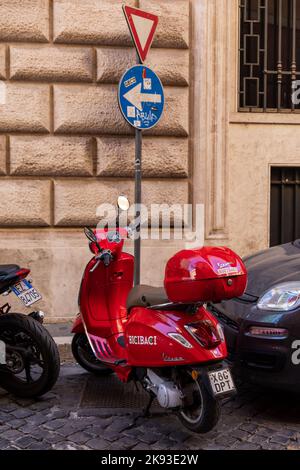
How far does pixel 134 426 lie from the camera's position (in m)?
3.36

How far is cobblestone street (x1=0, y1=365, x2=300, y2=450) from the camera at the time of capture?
3115 millimetres

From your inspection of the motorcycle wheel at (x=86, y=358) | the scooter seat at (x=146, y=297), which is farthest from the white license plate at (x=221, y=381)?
the motorcycle wheel at (x=86, y=358)

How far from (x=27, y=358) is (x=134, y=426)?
0.88m

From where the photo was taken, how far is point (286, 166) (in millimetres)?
7004

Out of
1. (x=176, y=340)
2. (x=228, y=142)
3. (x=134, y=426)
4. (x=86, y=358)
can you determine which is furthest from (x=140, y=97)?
(x=134, y=426)

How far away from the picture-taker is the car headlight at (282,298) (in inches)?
132

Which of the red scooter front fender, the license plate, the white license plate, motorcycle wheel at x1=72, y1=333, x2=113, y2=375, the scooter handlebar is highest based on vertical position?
the scooter handlebar

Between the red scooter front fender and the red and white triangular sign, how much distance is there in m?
2.76

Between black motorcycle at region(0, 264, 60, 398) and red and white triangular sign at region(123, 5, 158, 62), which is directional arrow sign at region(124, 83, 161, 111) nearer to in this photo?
red and white triangular sign at region(123, 5, 158, 62)

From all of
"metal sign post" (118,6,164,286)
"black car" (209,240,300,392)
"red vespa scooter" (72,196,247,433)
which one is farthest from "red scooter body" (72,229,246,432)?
"metal sign post" (118,6,164,286)

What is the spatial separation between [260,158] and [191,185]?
1.01 m

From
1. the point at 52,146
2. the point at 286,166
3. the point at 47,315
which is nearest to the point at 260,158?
the point at 286,166

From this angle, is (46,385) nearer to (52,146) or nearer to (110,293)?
(110,293)

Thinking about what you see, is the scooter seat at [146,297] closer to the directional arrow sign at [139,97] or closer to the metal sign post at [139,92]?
the metal sign post at [139,92]
